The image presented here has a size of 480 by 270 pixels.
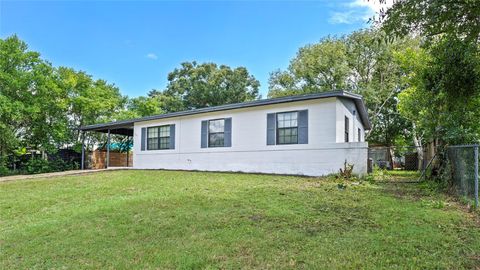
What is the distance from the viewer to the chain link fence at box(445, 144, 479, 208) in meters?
6.36

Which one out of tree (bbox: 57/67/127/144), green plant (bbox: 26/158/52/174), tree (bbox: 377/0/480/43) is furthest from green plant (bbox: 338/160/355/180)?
green plant (bbox: 26/158/52/174)

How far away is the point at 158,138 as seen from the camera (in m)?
17.1

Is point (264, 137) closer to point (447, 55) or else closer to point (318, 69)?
point (447, 55)

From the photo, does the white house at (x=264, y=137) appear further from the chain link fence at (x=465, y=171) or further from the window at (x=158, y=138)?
the chain link fence at (x=465, y=171)

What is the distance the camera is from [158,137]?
1716 cm

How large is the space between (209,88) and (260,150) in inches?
827

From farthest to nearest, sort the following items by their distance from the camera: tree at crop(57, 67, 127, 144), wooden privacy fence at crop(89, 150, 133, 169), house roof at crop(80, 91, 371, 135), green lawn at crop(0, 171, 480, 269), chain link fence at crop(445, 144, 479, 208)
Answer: wooden privacy fence at crop(89, 150, 133, 169) < tree at crop(57, 67, 127, 144) < house roof at crop(80, 91, 371, 135) < chain link fence at crop(445, 144, 479, 208) < green lawn at crop(0, 171, 480, 269)

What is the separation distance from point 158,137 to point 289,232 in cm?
1331

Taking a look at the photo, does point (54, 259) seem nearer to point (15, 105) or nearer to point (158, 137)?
point (158, 137)

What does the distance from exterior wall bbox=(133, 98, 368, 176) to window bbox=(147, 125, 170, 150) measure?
0.23 meters

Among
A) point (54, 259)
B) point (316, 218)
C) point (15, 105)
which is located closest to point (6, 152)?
point (15, 105)

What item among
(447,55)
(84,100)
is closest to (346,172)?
(447,55)

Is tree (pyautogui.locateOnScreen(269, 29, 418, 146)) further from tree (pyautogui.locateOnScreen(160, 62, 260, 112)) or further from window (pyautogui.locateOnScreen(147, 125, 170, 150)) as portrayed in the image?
window (pyautogui.locateOnScreen(147, 125, 170, 150))

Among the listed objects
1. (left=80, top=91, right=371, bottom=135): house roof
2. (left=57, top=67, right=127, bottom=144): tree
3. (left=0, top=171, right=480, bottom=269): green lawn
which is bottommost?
(left=0, top=171, right=480, bottom=269): green lawn
